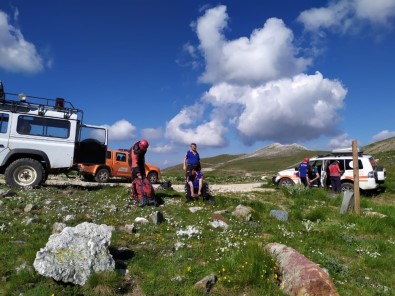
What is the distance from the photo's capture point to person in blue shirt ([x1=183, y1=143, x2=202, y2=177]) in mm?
13266

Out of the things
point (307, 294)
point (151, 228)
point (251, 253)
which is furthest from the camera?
point (151, 228)

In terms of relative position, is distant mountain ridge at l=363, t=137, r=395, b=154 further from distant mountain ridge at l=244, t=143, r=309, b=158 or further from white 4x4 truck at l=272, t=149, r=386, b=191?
distant mountain ridge at l=244, t=143, r=309, b=158

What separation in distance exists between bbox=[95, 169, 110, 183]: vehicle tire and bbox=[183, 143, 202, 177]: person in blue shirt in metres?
11.4

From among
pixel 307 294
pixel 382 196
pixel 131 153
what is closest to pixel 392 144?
pixel 382 196

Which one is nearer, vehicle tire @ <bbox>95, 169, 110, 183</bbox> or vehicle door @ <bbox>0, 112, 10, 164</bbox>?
vehicle door @ <bbox>0, 112, 10, 164</bbox>

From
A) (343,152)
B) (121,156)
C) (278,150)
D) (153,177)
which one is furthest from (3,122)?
(278,150)

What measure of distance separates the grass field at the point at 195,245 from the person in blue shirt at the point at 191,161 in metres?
1.26

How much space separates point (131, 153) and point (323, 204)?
25.0ft

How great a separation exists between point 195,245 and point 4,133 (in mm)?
9526

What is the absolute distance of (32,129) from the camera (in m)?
14.2

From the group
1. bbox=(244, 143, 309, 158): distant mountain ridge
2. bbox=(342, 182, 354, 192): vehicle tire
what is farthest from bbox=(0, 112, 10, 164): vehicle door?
bbox=(244, 143, 309, 158): distant mountain ridge

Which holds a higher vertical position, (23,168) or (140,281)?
(23,168)

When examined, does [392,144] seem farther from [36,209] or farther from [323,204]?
[36,209]

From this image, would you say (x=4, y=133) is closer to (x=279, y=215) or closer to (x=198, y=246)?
(x=198, y=246)
